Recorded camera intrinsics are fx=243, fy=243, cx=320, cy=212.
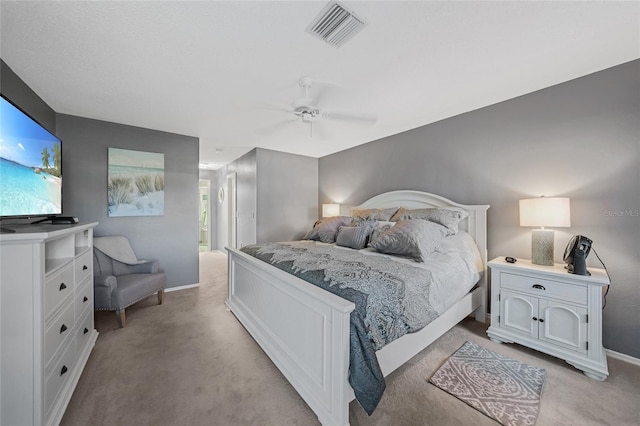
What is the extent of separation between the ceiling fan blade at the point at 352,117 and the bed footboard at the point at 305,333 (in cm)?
186

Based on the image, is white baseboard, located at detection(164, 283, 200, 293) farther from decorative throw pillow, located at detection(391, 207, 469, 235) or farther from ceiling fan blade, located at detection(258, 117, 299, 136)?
decorative throw pillow, located at detection(391, 207, 469, 235)

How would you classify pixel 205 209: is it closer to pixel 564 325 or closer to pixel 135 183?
pixel 135 183

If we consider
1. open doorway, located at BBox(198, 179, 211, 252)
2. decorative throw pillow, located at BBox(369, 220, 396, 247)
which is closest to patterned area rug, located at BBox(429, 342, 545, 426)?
decorative throw pillow, located at BBox(369, 220, 396, 247)

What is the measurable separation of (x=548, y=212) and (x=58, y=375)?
12.0ft

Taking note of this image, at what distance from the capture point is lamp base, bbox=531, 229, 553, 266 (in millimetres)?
2111

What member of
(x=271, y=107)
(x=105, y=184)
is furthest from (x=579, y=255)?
(x=105, y=184)

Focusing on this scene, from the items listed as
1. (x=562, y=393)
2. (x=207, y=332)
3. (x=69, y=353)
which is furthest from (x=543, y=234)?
(x=69, y=353)

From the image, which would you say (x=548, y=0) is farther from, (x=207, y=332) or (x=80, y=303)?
(x=80, y=303)

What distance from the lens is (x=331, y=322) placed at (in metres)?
1.36

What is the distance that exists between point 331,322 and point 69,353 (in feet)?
5.91

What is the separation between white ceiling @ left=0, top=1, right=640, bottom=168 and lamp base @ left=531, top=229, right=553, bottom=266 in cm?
138

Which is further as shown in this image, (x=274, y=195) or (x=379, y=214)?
(x=274, y=195)

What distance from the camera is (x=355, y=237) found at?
277cm

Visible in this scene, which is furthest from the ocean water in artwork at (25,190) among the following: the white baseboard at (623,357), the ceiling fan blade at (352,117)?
the white baseboard at (623,357)
